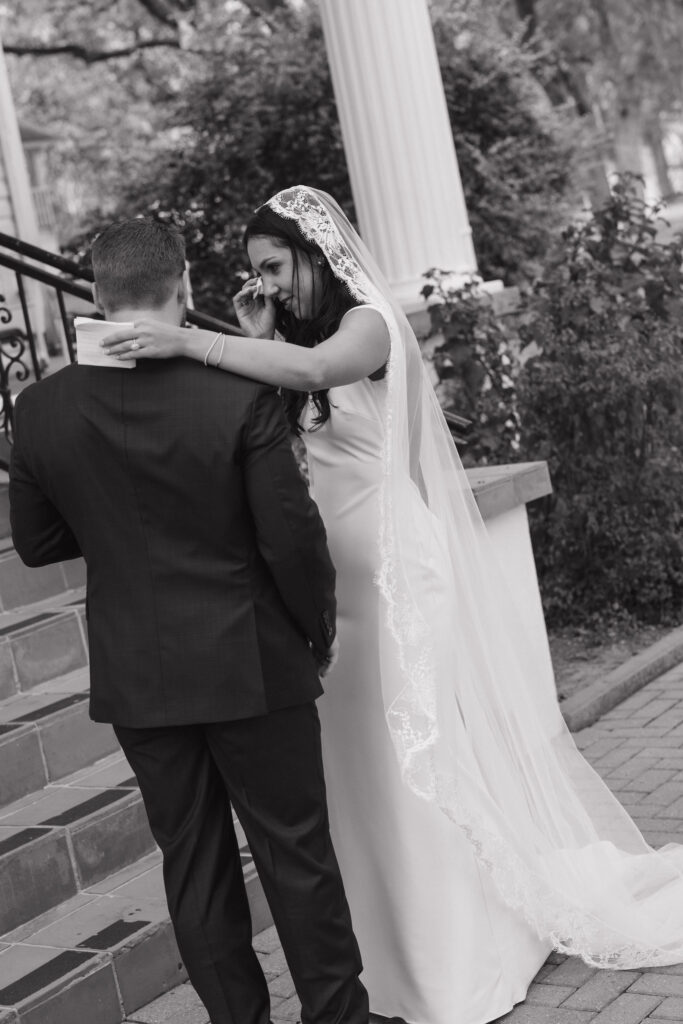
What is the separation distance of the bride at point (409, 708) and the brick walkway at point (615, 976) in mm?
59

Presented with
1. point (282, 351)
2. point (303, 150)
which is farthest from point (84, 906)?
point (303, 150)

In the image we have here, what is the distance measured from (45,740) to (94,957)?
43.6 inches

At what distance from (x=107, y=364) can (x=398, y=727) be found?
118 cm

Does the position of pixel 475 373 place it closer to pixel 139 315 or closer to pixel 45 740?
pixel 45 740

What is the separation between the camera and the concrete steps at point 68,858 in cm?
350

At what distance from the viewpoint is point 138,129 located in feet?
75.7

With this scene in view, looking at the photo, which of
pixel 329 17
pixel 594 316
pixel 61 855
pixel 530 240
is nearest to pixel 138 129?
pixel 530 240

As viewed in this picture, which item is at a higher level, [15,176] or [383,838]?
[15,176]

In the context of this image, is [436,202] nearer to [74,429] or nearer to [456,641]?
[456,641]

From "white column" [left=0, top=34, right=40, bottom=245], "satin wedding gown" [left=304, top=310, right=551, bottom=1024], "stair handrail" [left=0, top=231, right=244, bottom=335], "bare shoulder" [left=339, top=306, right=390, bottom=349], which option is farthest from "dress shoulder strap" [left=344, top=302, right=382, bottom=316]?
"white column" [left=0, top=34, right=40, bottom=245]

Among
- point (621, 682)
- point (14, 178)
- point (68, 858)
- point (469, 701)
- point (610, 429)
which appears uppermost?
point (14, 178)

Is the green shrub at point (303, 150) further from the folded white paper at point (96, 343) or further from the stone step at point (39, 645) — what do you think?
the folded white paper at point (96, 343)

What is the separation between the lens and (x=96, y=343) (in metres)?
2.75

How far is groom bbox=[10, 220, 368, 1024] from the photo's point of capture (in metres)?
2.78
